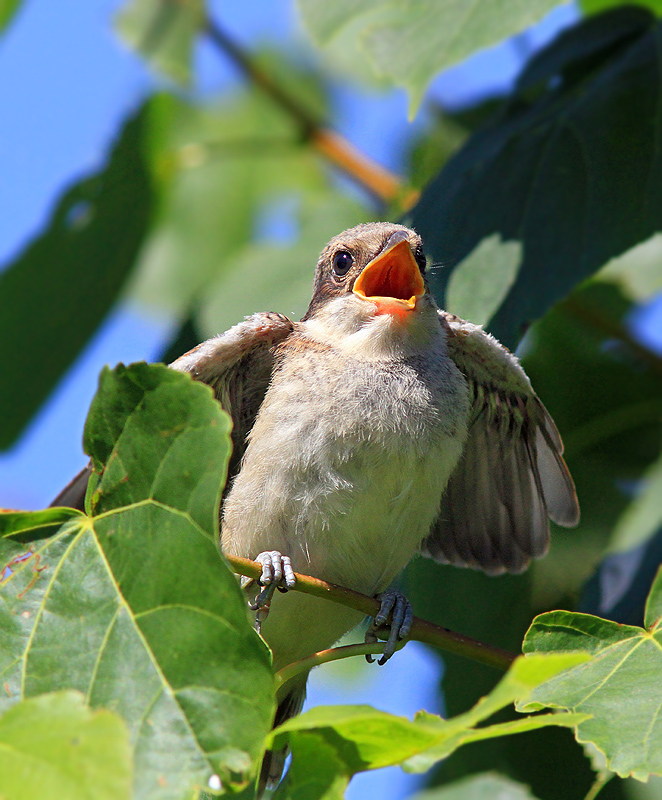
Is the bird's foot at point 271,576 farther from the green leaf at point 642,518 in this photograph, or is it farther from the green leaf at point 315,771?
the green leaf at point 642,518

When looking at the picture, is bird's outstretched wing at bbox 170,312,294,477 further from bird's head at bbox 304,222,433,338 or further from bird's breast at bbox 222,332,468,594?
bird's head at bbox 304,222,433,338

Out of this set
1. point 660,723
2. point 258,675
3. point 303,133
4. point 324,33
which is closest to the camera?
point 258,675

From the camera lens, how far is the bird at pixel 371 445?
3170 millimetres

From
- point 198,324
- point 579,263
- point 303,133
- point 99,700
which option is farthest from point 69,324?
point 99,700

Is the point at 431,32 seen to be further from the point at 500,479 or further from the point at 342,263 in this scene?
the point at 500,479

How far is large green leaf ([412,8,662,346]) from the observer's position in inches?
137

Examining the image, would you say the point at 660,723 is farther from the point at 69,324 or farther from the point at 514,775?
the point at 69,324

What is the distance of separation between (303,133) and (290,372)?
2.07 meters

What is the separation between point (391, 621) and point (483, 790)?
0.97m

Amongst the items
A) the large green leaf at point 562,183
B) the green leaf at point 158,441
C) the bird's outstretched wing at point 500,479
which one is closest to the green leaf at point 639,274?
the large green leaf at point 562,183

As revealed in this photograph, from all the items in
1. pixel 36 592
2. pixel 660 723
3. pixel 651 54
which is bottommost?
pixel 660 723

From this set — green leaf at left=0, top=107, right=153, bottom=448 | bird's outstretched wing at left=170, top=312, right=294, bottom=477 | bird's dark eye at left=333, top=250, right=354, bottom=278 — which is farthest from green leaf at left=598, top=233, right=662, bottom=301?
green leaf at left=0, top=107, right=153, bottom=448

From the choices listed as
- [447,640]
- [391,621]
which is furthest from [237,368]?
[447,640]

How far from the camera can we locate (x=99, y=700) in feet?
6.80
